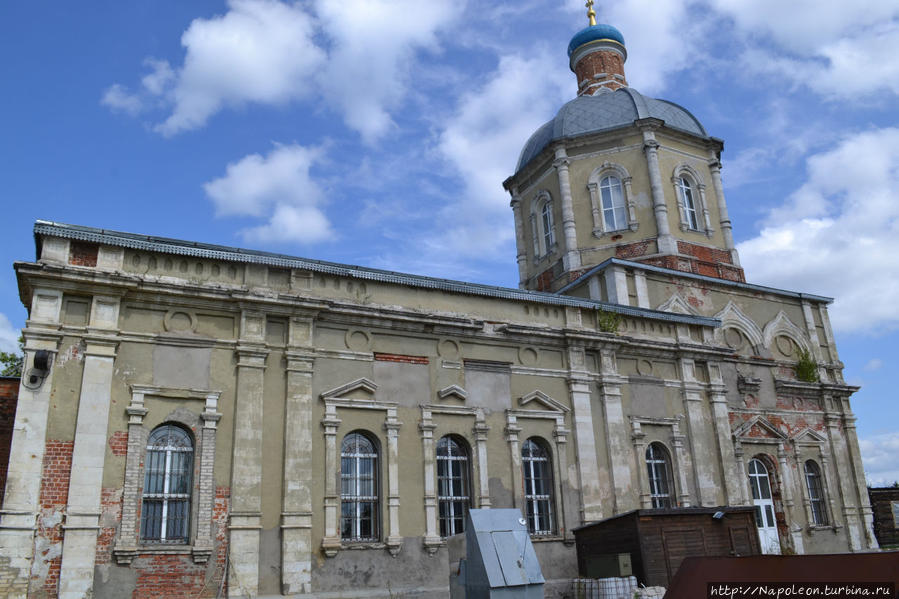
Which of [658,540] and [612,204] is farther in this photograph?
[612,204]

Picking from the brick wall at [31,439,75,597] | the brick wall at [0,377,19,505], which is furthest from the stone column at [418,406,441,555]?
the brick wall at [0,377,19,505]

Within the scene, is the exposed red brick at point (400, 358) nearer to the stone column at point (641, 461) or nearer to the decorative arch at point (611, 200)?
the stone column at point (641, 461)

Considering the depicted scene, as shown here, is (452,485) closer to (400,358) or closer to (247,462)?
(400,358)

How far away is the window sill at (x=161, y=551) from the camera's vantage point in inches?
483

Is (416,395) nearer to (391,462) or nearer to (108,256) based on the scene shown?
(391,462)

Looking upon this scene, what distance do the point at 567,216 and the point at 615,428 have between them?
8.24 m

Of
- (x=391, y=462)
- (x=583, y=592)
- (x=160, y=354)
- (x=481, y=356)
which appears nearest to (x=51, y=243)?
(x=160, y=354)

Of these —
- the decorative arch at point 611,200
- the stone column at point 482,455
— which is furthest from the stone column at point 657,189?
the stone column at point 482,455

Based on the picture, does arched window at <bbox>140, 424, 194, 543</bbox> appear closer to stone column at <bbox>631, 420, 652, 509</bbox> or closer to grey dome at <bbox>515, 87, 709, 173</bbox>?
stone column at <bbox>631, 420, 652, 509</bbox>

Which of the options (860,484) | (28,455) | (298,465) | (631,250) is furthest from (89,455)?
(860,484)

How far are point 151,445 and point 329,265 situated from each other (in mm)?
4807

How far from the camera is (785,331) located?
23.7m

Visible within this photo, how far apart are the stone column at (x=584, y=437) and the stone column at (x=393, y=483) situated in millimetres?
4349

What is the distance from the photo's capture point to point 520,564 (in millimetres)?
10406
